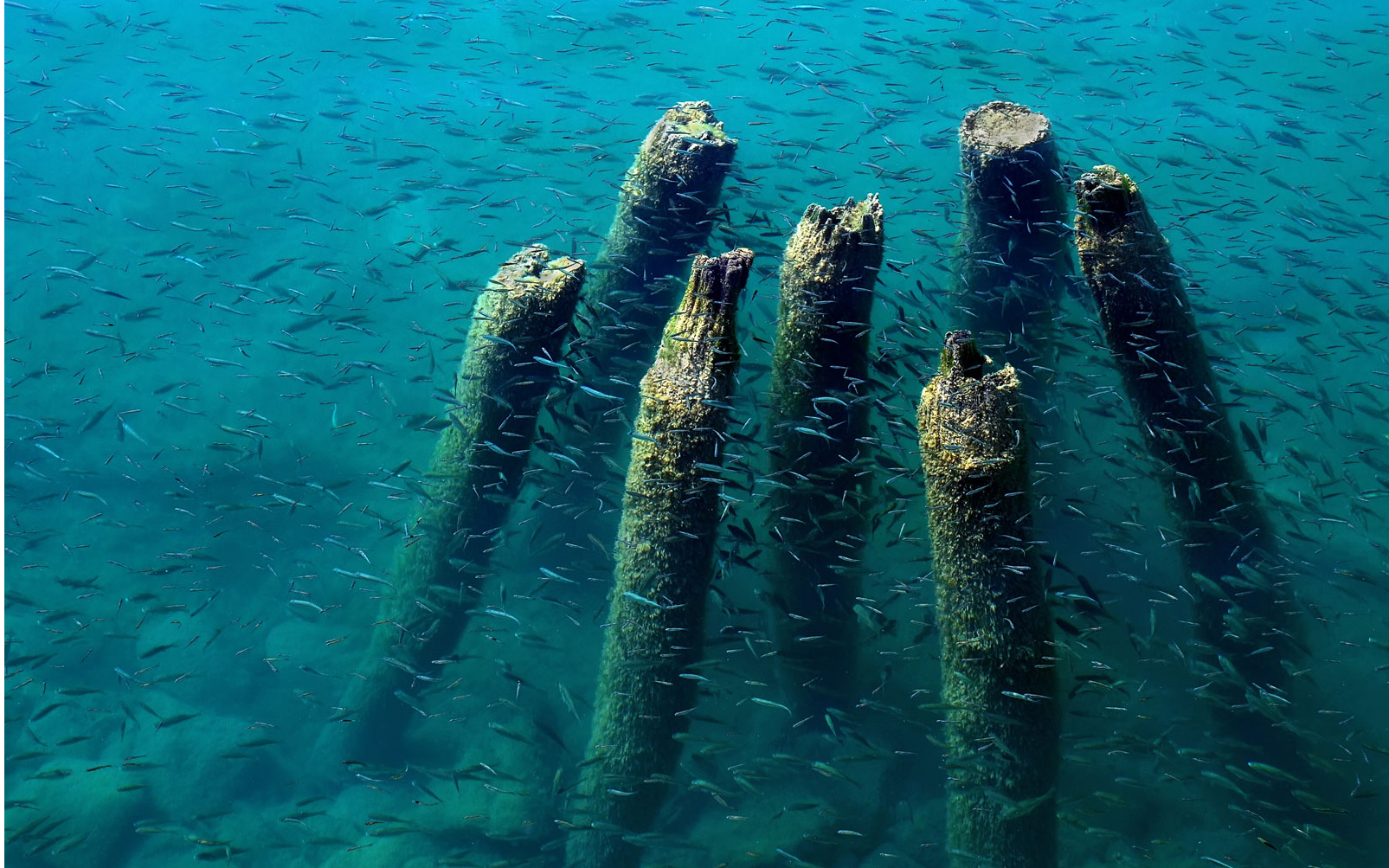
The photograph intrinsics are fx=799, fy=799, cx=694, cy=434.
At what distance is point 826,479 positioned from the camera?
5930 millimetres

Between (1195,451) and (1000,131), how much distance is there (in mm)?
3072

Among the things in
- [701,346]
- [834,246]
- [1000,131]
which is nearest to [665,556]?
[701,346]

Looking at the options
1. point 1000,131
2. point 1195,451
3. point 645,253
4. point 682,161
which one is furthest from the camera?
point 645,253

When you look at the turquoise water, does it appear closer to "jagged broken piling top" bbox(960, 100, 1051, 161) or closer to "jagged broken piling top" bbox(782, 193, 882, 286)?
"jagged broken piling top" bbox(782, 193, 882, 286)

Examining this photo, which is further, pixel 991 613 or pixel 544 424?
pixel 544 424

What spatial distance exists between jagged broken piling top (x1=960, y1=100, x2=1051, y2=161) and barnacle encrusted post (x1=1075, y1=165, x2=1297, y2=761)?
130 centimetres

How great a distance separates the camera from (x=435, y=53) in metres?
14.1

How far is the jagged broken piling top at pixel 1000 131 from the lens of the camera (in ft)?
22.1

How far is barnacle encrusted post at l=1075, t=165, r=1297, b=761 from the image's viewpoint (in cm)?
555

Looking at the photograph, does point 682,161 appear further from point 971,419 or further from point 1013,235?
point 971,419

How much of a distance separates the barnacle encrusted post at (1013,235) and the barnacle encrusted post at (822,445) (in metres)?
1.68

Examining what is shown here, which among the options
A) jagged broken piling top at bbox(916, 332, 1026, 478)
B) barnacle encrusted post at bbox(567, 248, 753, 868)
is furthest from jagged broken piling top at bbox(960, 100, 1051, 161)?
jagged broken piling top at bbox(916, 332, 1026, 478)

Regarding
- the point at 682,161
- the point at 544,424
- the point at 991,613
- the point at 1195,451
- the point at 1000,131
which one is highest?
the point at 1000,131

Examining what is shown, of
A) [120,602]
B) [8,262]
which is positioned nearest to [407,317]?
[120,602]
